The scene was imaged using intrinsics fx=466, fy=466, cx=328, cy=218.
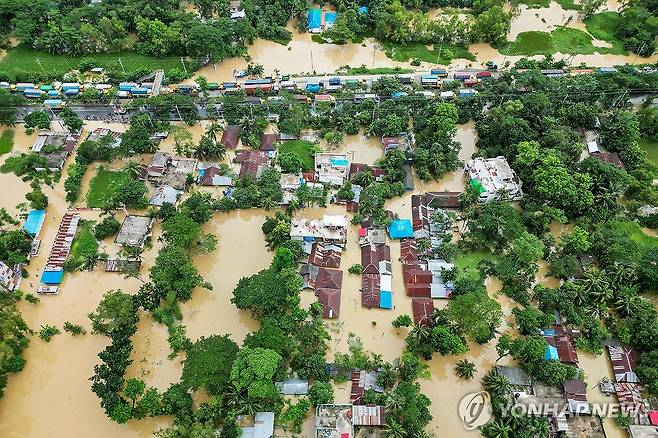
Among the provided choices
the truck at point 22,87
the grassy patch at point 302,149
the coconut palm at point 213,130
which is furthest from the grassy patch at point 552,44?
the truck at point 22,87

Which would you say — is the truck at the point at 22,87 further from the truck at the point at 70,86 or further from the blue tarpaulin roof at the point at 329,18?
the blue tarpaulin roof at the point at 329,18

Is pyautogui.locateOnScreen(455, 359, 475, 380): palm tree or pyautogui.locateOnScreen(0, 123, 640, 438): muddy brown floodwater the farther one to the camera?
pyautogui.locateOnScreen(455, 359, 475, 380): palm tree

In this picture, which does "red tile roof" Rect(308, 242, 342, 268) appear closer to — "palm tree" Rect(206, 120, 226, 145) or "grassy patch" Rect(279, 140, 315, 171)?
"grassy patch" Rect(279, 140, 315, 171)

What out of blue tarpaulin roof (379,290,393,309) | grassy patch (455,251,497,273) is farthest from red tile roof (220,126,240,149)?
grassy patch (455,251,497,273)

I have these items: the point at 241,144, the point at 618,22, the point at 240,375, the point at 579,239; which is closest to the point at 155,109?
the point at 241,144

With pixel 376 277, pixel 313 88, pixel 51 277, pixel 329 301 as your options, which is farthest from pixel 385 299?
pixel 313 88
